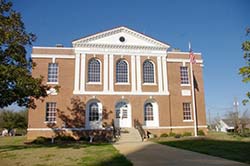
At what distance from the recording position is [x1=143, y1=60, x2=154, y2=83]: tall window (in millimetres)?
26719

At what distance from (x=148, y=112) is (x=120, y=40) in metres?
8.52

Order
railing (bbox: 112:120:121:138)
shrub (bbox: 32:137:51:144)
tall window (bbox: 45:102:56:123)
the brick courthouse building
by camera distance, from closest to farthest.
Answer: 1. shrub (bbox: 32:137:51:144)
2. railing (bbox: 112:120:121:138)
3. tall window (bbox: 45:102:56:123)
4. the brick courthouse building

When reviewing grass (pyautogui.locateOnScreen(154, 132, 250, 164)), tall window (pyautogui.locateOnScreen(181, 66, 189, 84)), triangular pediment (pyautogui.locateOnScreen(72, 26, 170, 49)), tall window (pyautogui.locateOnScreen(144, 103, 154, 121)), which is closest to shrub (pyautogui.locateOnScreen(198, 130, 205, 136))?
tall window (pyautogui.locateOnScreen(144, 103, 154, 121))

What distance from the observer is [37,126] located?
2394 centimetres

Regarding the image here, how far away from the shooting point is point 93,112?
83.2ft

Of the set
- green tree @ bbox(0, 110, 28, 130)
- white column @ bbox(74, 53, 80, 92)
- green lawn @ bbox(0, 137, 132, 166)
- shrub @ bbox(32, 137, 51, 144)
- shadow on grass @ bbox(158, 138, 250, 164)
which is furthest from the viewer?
green tree @ bbox(0, 110, 28, 130)

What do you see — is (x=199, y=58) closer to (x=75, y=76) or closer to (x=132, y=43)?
(x=132, y=43)

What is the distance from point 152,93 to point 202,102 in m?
6.14

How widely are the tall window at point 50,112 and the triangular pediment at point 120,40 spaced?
265 inches

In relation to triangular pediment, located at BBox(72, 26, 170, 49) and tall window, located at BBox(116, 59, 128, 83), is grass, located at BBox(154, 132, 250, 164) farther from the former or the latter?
triangular pediment, located at BBox(72, 26, 170, 49)

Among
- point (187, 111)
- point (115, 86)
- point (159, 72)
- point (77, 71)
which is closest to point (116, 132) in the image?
point (115, 86)

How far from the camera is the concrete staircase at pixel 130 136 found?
2173 centimetres

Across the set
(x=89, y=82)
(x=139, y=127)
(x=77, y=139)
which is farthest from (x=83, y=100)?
(x=139, y=127)

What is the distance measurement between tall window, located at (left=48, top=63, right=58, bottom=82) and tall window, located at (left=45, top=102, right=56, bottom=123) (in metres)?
2.54
